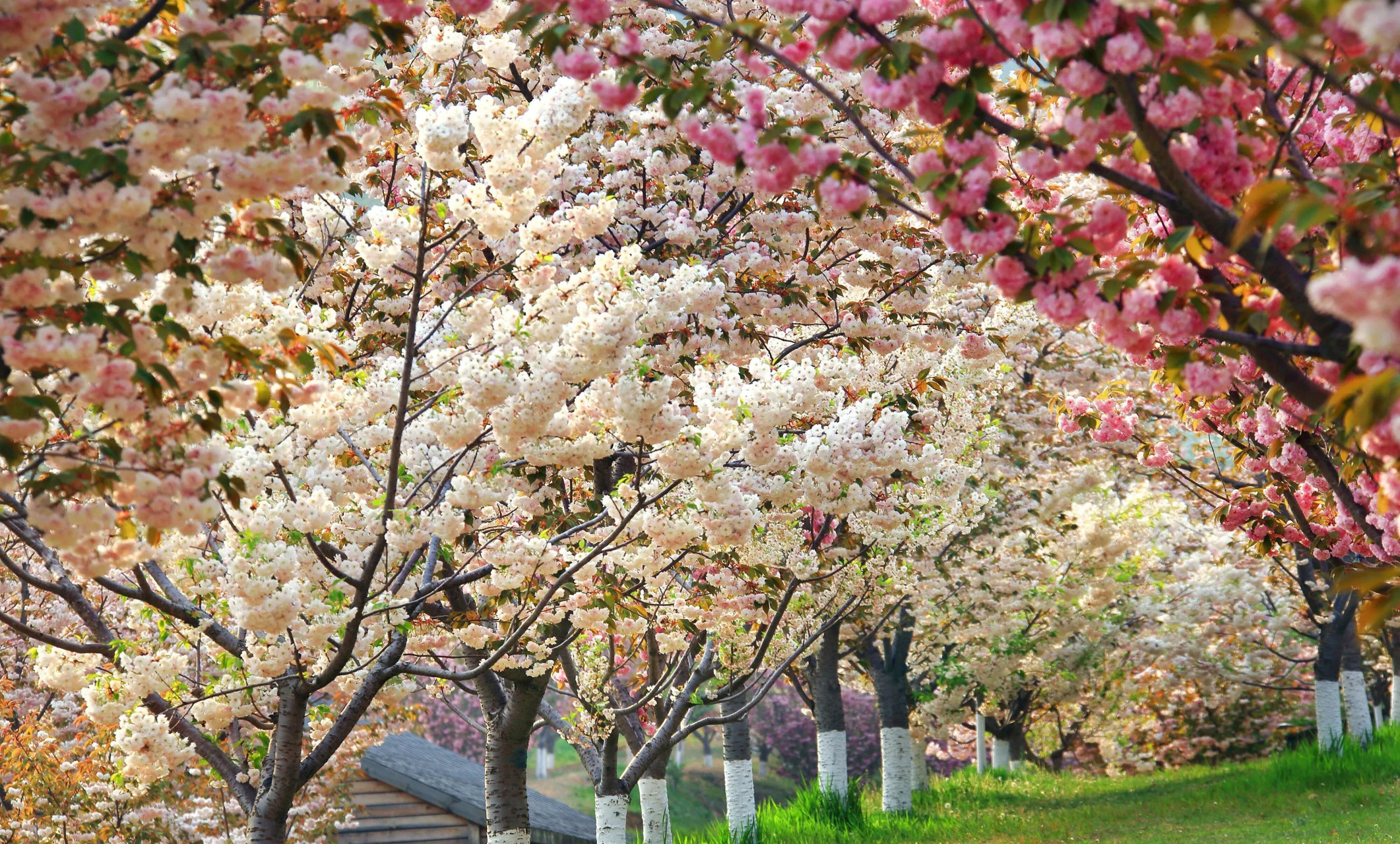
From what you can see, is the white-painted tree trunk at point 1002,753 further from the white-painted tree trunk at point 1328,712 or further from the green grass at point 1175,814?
the white-painted tree trunk at point 1328,712

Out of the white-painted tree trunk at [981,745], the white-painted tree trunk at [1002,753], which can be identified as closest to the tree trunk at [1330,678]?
the white-painted tree trunk at [981,745]

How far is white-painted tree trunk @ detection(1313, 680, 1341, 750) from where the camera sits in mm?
15023

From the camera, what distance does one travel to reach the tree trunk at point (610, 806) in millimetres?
9445

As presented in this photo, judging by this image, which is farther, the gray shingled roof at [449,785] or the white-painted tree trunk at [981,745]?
the white-painted tree trunk at [981,745]

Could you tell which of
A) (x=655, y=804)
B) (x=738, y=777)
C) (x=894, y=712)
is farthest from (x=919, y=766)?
(x=655, y=804)

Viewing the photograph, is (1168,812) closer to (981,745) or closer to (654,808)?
(981,745)

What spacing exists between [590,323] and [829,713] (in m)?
10.9

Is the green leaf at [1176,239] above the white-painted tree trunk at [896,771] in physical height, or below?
above

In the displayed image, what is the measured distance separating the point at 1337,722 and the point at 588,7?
15.3m

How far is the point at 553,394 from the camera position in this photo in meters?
4.85

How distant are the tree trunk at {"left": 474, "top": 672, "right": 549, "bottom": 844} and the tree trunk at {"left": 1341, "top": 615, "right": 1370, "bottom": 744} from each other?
1173cm

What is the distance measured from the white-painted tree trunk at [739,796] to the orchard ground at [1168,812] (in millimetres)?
218

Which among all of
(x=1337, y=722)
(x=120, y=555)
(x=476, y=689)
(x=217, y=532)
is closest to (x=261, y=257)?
(x=120, y=555)

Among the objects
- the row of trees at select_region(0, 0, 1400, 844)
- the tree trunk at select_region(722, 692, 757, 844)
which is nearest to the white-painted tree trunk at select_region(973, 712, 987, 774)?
the tree trunk at select_region(722, 692, 757, 844)
